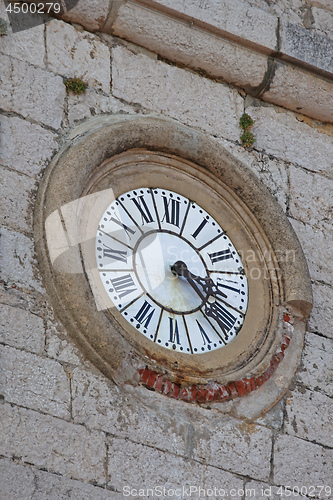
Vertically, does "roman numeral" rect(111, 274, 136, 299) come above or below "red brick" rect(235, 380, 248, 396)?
above

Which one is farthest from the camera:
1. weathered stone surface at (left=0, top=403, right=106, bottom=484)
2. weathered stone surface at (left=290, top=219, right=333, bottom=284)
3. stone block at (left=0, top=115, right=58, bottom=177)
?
weathered stone surface at (left=290, top=219, right=333, bottom=284)

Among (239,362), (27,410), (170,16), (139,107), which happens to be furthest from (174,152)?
(27,410)

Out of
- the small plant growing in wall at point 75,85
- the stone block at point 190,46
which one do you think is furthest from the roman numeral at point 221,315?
the stone block at point 190,46

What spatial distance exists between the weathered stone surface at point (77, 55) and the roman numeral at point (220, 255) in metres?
1.25

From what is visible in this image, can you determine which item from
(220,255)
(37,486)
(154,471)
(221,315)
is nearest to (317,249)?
(220,255)

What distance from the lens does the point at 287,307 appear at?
5926 millimetres

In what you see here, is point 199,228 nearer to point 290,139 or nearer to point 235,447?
point 290,139

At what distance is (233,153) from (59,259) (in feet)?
5.62

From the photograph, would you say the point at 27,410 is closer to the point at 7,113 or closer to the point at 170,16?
the point at 7,113

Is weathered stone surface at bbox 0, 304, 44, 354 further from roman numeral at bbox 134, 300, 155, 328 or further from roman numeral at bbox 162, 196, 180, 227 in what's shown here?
roman numeral at bbox 162, 196, 180, 227

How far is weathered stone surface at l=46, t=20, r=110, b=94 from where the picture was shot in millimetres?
5809

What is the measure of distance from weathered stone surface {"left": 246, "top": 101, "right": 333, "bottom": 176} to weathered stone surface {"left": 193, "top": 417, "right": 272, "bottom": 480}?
6.69 ft

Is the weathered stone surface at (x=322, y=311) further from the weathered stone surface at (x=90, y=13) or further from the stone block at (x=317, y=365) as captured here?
the weathered stone surface at (x=90, y=13)

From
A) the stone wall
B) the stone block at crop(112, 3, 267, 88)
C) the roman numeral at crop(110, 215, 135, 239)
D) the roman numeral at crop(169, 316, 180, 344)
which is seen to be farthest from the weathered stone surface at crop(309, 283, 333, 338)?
the stone block at crop(112, 3, 267, 88)
